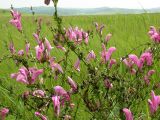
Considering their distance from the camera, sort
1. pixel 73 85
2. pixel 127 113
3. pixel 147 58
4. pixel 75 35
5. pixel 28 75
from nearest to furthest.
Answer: pixel 127 113, pixel 73 85, pixel 28 75, pixel 147 58, pixel 75 35

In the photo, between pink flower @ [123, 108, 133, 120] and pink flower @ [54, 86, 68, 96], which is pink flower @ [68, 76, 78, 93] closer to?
pink flower @ [54, 86, 68, 96]

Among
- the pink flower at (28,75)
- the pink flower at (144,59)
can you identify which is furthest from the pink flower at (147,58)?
the pink flower at (28,75)

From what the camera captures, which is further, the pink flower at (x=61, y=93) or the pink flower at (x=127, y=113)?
the pink flower at (x=61, y=93)

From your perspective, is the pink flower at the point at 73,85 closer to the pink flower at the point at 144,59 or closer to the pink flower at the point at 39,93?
the pink flower at the point at 39,93

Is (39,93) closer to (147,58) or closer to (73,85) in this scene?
(73,85)

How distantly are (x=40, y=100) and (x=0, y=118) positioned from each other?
0.36 metres

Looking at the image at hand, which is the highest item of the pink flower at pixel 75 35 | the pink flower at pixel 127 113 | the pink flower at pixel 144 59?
the pink flower at pixel 75 35

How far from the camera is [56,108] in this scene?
1.80m

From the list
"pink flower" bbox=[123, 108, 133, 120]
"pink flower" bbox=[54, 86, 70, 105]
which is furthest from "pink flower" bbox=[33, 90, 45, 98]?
"pink flower" bbox=[123, 108, 133, 120]

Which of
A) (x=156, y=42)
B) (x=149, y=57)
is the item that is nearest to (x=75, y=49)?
(x=149, y=57)

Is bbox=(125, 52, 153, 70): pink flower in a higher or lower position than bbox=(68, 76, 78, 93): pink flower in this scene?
higher

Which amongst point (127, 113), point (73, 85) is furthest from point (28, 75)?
point (127, 113)

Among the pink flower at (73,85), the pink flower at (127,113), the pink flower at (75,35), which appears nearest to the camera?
the pink flower at (127,113)

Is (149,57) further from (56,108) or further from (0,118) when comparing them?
(0,118)
